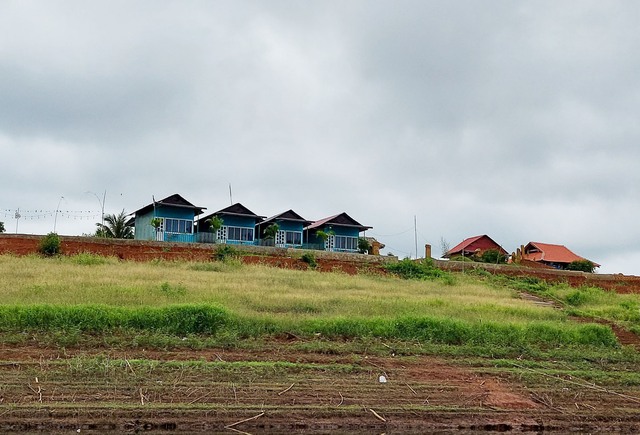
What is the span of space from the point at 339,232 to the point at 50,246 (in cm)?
2164

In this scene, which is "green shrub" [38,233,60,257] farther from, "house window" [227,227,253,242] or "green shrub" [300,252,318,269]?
"house window" [227,227,253,242]

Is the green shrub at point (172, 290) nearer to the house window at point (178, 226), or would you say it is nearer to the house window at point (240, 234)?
the house window at point (178, 226)

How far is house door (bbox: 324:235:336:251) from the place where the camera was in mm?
41562

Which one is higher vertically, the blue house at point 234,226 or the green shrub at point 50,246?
the blue house at point 234,226

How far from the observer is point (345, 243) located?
42438mm

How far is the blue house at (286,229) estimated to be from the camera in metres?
41.0

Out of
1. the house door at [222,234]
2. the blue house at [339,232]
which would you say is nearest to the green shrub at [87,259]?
the house door at [222,234]

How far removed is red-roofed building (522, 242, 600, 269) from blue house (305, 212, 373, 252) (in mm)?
14926

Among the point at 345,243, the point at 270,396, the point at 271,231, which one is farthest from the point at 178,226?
the point at 270,396

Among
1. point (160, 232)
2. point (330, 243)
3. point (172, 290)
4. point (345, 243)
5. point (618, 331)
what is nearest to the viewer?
point (172, 290)

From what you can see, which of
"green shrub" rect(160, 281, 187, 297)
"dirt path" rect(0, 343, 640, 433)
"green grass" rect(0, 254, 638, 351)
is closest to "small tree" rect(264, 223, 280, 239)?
"green grass" rect(0, 254, 638, 351)

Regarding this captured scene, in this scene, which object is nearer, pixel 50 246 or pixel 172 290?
pixel 172 290

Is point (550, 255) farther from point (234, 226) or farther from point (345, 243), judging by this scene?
point (234, 226)

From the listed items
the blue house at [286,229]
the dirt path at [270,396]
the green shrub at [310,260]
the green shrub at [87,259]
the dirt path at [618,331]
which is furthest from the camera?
the blue house at [286,229]
